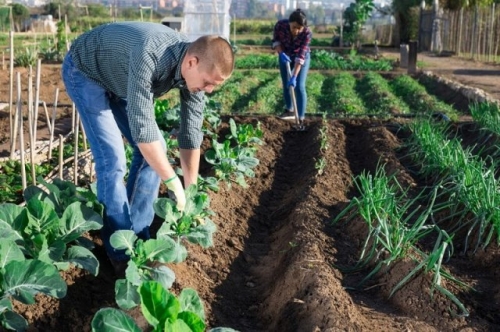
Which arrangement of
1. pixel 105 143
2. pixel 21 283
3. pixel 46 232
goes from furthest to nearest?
pixel 105 143 → pixel 46 232 → pixel 21 283

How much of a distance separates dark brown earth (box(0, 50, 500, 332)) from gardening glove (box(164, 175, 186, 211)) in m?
0.34

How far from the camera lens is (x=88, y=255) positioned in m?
3.27

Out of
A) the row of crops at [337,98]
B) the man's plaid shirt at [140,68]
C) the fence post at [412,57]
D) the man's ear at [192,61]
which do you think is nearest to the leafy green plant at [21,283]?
the man's plaid shirt at [140,68]

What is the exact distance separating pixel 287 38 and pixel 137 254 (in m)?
5.62

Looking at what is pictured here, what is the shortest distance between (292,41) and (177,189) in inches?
208

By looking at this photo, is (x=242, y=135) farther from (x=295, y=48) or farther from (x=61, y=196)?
(x=61, y=196)

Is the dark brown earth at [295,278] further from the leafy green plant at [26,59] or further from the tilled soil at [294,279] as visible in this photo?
the leafy green plant at [26,59]

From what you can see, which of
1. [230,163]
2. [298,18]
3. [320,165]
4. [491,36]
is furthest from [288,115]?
[491,36]

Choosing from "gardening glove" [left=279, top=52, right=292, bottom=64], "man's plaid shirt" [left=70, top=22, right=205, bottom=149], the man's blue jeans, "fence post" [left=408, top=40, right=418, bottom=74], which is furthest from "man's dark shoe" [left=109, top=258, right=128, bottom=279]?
"fence post" [left=408, top=40, right=418, bottom=74]

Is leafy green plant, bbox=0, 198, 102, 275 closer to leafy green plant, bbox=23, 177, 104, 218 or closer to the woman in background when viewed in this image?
leafy green plant, bbox=23, 177, 104, 218

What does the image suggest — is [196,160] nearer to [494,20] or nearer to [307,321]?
[307,321]

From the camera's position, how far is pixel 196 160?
3.82 meters

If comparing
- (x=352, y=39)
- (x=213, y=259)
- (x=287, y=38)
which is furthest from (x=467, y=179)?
(x=352, y=39)

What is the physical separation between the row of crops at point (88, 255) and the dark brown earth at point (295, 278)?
0.22m
